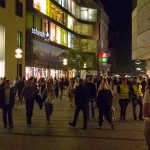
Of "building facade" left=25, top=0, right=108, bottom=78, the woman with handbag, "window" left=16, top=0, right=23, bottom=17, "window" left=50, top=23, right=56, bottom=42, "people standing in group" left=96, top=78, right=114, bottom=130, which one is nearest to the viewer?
"people standing in group" left=96, top=78, right=114, bottom=130

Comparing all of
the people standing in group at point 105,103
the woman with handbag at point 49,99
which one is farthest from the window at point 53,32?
the people standing in group at point 105,103

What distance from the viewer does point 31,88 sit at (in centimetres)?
1658

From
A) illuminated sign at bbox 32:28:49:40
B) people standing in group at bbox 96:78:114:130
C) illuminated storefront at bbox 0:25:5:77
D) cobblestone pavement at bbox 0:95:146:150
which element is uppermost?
illuminated sign at bbox 32:28:49:40

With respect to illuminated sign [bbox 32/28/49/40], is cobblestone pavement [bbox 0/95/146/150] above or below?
below

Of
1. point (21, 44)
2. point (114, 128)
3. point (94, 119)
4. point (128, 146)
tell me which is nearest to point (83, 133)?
point (114, 128)

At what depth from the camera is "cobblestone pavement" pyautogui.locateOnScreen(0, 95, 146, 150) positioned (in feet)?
36.8

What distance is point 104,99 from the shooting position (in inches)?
581

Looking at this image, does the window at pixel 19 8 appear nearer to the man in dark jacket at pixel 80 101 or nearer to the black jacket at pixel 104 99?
the man in dark jacket at pixel 80 101

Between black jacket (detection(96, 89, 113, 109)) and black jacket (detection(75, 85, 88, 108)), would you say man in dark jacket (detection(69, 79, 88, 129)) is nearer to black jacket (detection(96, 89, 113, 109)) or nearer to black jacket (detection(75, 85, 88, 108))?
black jacket (detection(75, 85, 88, 108))

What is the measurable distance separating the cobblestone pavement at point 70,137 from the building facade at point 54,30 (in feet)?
113

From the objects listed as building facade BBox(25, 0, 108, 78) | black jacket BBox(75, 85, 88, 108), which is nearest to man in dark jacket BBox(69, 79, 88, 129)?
black jacket BBox(75, 85, 88, 108)

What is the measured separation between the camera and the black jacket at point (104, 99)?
14.7 metres

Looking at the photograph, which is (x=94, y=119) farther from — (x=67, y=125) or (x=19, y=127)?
(x=19, y=127)

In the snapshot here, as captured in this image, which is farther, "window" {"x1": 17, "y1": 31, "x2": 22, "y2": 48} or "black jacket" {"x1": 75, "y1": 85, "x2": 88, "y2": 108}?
"window" {"x1": 17, "y1": 31, "x2": 22, "y2": 48}
